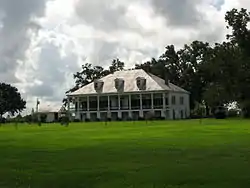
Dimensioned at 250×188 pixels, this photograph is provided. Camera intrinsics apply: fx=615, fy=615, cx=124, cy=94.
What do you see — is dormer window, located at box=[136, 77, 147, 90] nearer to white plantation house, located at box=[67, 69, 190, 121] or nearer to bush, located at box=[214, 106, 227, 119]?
white plantation house, located at box=[67, 69, 190, 121]

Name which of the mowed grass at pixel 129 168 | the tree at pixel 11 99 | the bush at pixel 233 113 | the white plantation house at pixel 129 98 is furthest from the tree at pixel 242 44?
the tree at pixel 11 99

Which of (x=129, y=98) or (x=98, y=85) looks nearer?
(x=129, y=98)

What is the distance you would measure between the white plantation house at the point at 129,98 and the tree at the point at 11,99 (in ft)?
127

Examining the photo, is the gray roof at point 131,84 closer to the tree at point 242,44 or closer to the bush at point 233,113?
the bush at point 233,113

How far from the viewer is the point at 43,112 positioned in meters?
156

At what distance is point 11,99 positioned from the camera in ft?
533

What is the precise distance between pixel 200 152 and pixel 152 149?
2.74 meters

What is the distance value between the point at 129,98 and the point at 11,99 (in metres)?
54.0

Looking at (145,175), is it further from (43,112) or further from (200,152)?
(43,112)

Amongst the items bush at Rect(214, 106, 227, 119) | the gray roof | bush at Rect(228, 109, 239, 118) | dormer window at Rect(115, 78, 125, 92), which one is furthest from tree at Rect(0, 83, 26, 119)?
bush at Rect(214, 106, 227, 119)

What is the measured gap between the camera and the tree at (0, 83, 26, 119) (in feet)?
516

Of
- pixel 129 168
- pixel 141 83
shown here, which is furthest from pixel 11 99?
pixel 129 168

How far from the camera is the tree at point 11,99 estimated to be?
15741 centimetres

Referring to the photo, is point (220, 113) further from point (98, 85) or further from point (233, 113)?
point (98, 85)
